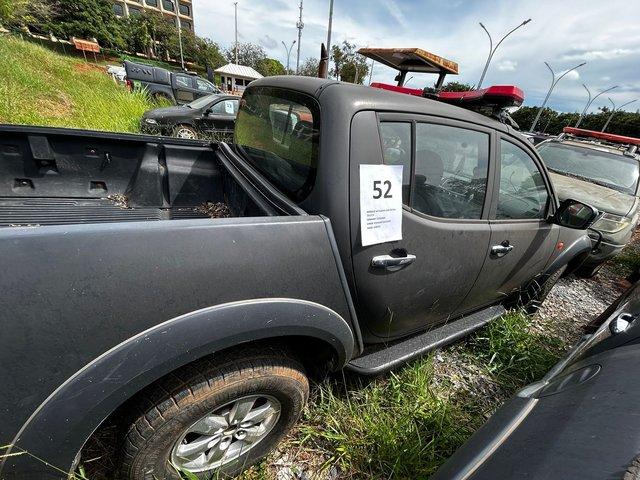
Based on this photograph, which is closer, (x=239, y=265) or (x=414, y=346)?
(x=239, y=265)

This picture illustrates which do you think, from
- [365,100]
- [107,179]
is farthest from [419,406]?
[107,179]

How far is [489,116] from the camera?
200 cm

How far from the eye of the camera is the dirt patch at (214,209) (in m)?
2.38

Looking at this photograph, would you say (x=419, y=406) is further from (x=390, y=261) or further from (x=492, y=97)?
(x=492, y=97)

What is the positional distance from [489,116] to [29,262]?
235 cm

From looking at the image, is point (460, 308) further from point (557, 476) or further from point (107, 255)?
point (107, 255)

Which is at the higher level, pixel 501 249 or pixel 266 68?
pixel 266 68

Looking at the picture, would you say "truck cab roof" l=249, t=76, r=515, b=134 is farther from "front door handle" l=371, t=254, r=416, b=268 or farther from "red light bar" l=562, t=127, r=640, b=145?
"red light bar" l=562, t=127, r=640, b=145

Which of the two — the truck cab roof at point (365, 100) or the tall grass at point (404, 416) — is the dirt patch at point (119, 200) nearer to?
the truck cab roof at point (365, 100)

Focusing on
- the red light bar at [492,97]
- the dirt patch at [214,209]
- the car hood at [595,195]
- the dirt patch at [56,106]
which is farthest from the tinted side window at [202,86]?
the red light bar at [492,97]

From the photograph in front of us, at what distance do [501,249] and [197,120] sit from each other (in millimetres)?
7834

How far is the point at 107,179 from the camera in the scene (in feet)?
7.97

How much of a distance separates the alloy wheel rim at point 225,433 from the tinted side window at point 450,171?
1.22 m

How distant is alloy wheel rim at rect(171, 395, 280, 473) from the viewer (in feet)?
4.37
